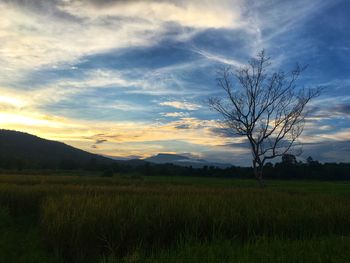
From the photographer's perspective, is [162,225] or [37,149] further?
[37,149]

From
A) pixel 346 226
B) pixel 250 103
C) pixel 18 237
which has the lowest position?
pixel 18 237

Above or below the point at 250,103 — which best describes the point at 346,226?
below

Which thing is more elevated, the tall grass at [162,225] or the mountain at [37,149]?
the mountain at [37,149]

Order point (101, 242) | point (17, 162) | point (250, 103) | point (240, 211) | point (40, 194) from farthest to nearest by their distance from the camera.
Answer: point (17, 162), point (250, 103), point (40, 194), point (240, 211), point (101, 242)

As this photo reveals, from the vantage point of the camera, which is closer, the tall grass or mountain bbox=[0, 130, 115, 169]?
the tall grass

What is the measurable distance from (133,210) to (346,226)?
671 cm

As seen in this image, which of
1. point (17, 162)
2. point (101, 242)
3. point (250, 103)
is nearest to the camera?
point (101, 242)

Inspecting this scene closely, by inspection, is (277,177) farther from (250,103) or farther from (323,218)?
(323,218)

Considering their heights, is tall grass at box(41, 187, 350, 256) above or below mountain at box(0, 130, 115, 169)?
below

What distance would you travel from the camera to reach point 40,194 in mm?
19578

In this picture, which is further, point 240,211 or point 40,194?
point 40,194

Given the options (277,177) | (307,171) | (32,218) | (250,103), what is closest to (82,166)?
(277,177)

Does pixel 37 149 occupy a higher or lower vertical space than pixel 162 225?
higher

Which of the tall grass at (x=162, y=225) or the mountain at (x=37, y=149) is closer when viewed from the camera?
the tall grass at (x=162, y=225)
